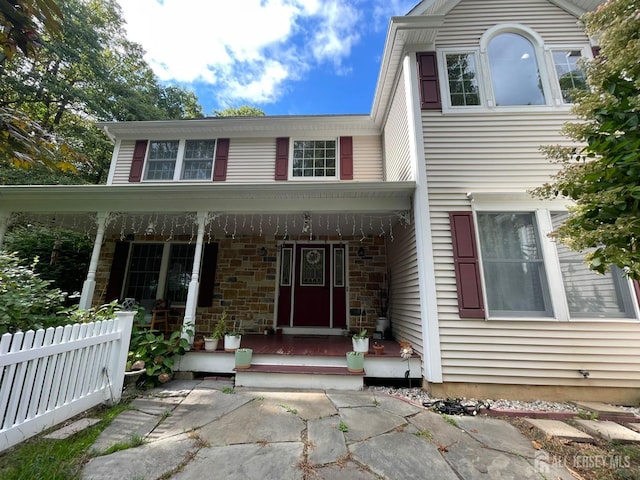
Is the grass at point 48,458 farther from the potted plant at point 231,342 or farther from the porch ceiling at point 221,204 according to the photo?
the porch ceiling at point 221,204

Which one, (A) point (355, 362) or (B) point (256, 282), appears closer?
(A) point (355, 362)

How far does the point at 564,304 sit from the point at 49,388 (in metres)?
5.68

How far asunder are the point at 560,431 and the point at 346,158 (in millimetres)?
5637

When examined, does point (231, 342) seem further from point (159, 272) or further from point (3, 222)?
point (3, 222)

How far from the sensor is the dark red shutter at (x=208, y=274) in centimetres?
582

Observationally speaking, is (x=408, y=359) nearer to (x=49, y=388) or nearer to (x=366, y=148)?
(x=49, y=388)

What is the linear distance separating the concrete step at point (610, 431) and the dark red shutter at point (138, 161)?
28.8ft

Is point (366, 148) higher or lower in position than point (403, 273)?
higher

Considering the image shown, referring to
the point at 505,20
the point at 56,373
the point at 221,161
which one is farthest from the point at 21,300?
the point at 505,20

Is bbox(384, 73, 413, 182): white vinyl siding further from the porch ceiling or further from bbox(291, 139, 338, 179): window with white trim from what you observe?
bbox(291, 139, 338, 179): window with white trim

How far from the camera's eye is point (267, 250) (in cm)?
609

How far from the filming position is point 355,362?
362cm

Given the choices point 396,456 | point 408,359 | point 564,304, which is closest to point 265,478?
point 396,456

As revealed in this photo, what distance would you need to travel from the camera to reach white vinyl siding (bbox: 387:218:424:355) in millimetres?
3861
